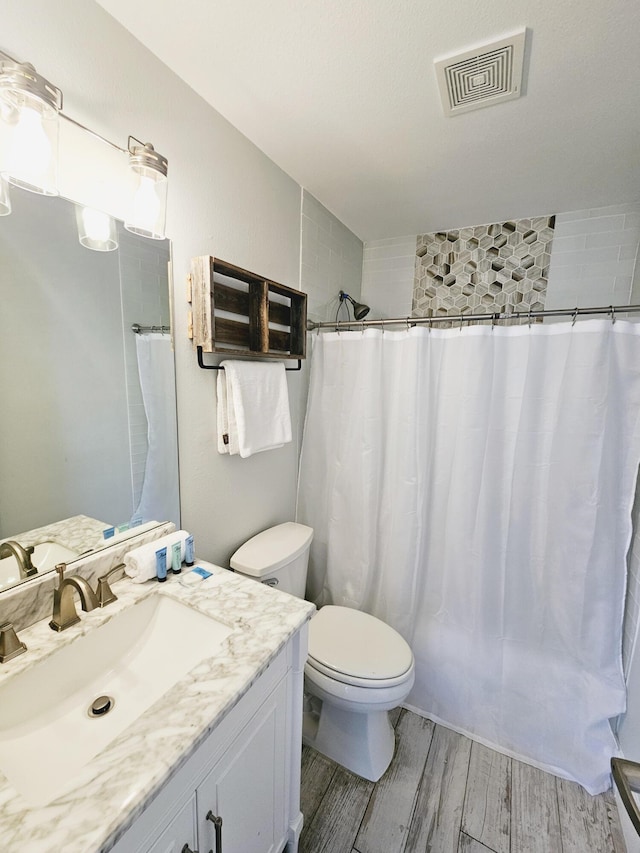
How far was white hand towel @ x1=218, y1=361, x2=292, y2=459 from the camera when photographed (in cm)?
132

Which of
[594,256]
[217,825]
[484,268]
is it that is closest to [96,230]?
[217,825]

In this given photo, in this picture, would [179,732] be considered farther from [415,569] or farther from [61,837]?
[415,569]

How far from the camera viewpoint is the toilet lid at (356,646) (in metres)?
1.30

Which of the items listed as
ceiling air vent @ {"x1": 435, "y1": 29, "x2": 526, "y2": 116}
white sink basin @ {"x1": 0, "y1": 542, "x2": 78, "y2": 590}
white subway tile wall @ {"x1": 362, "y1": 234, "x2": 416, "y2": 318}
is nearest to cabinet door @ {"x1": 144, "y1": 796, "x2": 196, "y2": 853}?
white sink basin @ {"x1": 0, "y1": 542, "x2": 78, "y2": 590}

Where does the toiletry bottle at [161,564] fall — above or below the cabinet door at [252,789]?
above

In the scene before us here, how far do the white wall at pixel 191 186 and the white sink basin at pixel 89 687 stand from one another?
0.40m

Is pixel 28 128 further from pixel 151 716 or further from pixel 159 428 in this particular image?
pixel 151 716

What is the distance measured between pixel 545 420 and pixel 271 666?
1.32m

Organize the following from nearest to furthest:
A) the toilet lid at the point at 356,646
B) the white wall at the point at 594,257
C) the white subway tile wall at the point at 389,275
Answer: the toilet lid at the point at 356,646 < the white wall at the point at 594,257 < the white subway tile wall at the point at 389,275

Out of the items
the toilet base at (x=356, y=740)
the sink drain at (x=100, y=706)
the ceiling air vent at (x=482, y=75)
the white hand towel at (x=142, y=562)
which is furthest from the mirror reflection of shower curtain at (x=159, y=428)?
the ceiling air vent at (x=482, y=75)

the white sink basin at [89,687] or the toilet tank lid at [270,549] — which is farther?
the toilet tank lid at [270,549]

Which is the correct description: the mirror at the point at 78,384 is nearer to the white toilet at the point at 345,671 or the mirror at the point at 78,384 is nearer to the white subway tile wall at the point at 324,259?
Result: the white toilet at the point at 345,671

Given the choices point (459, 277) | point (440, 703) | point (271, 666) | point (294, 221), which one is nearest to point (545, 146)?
point (459, 277)

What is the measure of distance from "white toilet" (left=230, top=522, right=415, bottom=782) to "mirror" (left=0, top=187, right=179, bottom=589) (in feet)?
1.61
